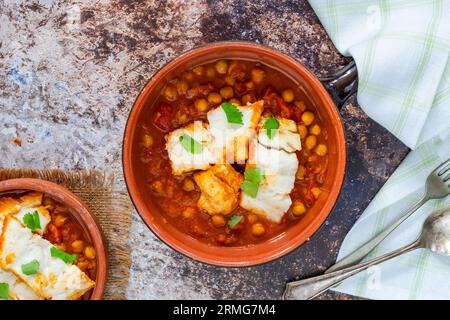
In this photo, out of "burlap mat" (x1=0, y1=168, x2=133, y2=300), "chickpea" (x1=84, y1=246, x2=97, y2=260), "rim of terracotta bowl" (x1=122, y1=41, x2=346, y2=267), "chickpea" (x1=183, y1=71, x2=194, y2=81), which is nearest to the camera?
"rim of terracotta bowl" (x1=122, y1=41, x2=346, y2=267)

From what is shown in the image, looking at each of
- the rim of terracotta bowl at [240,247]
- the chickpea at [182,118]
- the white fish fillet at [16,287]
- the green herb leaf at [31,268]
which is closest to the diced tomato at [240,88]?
the rim of terracotta bowl at [240,247]

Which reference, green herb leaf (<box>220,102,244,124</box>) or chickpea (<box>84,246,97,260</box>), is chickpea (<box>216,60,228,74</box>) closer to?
green herb leaf (<box>220,102,244,124</box>)

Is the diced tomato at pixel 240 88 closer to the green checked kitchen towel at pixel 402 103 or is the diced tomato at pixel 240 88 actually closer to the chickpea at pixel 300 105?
the chickpea at pixel 300 105

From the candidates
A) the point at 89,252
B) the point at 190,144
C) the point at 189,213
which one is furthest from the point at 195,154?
the point at 89,252

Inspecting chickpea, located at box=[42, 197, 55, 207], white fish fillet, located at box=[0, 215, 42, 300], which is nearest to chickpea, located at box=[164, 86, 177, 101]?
chickpea, located at box=[42, 197, 55, 207]

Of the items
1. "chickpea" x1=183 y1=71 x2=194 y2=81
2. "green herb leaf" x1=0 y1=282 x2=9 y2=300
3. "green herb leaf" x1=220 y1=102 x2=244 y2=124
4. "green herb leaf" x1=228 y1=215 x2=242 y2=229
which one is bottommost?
"green herb leaf" x1=0 y1=282 x2=9 y2=300

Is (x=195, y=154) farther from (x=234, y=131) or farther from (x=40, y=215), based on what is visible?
(x=40, y=215)
